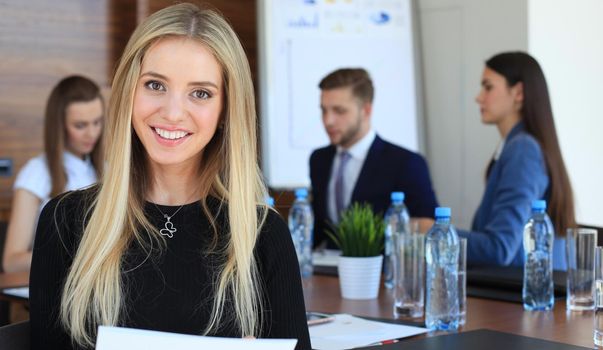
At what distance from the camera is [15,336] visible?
1.74 meters

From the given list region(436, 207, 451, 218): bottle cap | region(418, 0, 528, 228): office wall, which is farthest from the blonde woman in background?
region(418, 0, 528, 228): office wall

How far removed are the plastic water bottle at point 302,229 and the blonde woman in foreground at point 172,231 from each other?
1138mm

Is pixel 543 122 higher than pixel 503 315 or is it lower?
higher

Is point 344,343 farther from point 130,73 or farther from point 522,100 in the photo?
point 522,100

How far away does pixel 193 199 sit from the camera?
1985mm

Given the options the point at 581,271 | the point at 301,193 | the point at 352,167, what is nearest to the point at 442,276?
the point at 581,271

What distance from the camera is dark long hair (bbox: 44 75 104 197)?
3.68 metres

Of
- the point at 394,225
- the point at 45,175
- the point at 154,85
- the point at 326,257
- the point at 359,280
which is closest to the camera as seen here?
the point at 154,85

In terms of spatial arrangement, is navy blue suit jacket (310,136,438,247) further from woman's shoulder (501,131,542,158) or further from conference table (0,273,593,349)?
conference table (0,273,593,349)

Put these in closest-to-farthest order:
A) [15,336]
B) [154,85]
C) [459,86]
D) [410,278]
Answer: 1. [15,336]
2. [154,85]
3. [410,278]
4. [459,86]

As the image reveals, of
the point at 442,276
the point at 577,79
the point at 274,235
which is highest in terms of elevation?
the point at 577,79

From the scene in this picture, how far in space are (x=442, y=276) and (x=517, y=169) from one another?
1.27 meters

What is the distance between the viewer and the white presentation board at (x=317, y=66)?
5277mm

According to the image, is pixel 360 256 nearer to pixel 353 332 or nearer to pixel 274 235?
pixel 353 332
